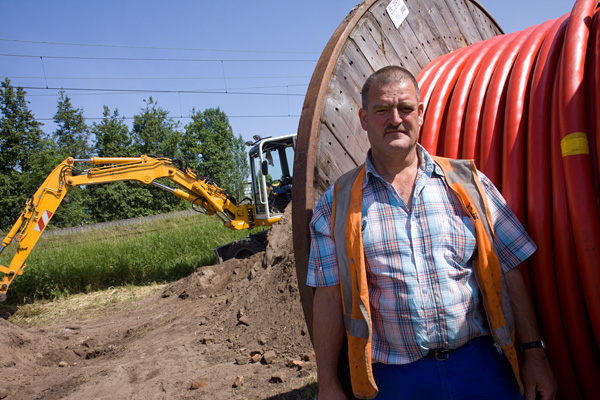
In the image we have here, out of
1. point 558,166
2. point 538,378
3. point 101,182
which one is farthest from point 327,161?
point 101,182

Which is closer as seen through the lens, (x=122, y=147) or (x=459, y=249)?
(x=459, y=249)

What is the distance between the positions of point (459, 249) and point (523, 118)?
107 cm

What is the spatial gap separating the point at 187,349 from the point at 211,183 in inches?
237

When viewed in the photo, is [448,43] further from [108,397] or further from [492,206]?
[108,397]

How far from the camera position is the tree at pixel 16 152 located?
29.2 m

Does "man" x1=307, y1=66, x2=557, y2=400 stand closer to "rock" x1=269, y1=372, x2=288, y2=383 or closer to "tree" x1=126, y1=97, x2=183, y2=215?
"rock" x1=269, y1=372, x2=288, y2=383

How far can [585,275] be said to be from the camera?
6.61ft

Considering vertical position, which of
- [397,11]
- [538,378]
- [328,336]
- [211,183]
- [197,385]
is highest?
Answer: [397,11]

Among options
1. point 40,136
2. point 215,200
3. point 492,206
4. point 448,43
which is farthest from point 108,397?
point 40,136

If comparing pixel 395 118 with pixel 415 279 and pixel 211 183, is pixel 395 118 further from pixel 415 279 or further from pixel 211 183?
pixel 211 183

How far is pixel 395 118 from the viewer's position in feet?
6.60

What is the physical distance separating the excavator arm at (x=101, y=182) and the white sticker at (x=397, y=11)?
24.2ft

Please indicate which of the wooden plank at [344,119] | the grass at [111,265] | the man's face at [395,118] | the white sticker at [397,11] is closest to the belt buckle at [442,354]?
the man's face at [395,118]

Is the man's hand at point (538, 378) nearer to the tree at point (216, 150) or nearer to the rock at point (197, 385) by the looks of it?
the rock at point (197, 385)
